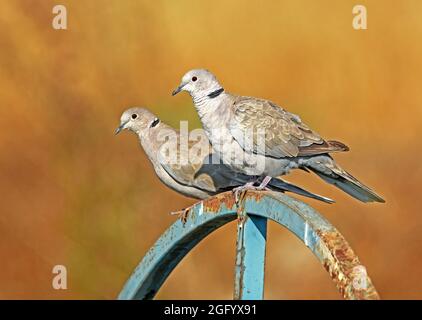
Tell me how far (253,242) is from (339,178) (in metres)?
1.30

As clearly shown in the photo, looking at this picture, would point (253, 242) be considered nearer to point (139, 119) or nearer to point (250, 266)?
point (250, 266)

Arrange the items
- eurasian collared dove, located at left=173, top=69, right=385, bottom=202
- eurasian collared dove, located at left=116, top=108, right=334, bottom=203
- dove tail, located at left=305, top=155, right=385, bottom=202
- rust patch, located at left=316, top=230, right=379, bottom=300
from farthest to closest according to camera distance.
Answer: eurasian collared dove, located at left=116, top=108, right=334, bottom=203, eurasian collared dove, located at left=173, top=69, right=385, bottom=202, dove tail, located at left=305, top=155, right=385, bottom=202, rust patch, located at left=316, top=230, right=379, bottom=300

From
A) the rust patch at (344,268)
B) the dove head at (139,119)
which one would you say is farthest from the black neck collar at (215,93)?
the rust patch at (344,268)

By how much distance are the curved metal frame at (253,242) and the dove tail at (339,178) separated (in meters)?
0.97

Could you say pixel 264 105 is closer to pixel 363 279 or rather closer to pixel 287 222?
pixel 287 222

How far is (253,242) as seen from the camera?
198cm

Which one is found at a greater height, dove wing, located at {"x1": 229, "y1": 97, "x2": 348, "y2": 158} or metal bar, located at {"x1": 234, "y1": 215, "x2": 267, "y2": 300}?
dove wing, located at {"x1": 229, "y1": 97, "x2": 348, "y2": 158}

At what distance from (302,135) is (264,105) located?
0.19m

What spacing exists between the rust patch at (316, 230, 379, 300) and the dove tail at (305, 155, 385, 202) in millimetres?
1387

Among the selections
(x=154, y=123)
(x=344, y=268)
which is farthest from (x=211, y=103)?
(x=344, y=268)

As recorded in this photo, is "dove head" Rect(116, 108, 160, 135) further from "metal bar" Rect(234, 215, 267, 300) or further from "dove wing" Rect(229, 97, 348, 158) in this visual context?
"metal bar" Rect(234, 215, 267, 300)

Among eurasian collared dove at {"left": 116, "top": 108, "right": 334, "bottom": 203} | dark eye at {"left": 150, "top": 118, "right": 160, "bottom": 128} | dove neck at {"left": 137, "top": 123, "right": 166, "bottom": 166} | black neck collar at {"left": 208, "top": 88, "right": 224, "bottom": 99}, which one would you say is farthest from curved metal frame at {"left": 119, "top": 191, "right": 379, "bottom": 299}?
dark eye at {"left": 150, "top": 118, "right": 160, "bottom": 128}

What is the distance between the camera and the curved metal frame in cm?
161
